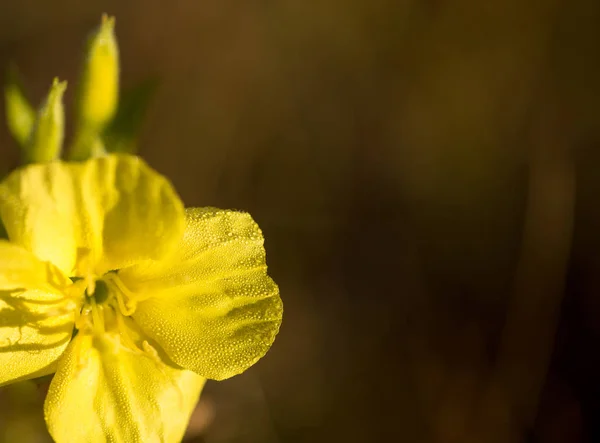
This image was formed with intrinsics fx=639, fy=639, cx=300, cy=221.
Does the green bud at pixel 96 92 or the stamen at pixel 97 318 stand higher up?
the green bud at pixel 96 92

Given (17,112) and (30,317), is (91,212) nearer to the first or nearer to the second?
(30,317)

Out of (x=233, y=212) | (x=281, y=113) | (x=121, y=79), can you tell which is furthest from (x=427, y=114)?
(x=233, y=212)

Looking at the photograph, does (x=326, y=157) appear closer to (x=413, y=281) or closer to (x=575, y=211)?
(x=413, y=281)

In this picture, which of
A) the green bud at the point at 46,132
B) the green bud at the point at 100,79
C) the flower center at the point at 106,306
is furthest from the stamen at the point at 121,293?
the green bud at the point at 100,79

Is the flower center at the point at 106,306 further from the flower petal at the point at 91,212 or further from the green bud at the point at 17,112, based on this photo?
the green bud at the point at 17,112

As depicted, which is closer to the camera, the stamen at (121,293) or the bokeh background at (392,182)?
the stamen at (121,293)

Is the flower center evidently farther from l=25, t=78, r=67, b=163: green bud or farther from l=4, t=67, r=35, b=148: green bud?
l=4, t=67, r=35, b=148: green bud
